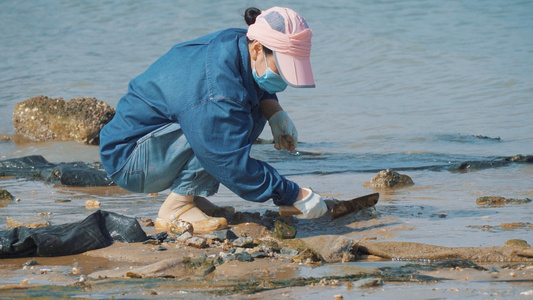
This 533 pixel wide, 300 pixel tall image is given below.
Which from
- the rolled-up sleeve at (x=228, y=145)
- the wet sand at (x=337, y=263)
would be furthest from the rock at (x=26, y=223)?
the rolled-up sleeve at (x=228, y=145)

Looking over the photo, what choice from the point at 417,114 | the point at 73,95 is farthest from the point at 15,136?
the point at 417,114

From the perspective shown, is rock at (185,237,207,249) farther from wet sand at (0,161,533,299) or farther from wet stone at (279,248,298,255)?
wet stone at (279,248,298,255)

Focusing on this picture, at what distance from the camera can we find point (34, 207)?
441 cm

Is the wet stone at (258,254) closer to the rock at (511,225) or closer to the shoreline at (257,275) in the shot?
the shoreline at (257,275)

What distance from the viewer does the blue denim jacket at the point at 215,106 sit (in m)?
3.14

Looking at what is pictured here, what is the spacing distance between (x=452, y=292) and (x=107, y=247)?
1.68 m

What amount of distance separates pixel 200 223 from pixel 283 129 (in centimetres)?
69

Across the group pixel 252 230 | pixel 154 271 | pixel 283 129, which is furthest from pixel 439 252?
pixel 154 271

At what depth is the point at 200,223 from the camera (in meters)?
3.65

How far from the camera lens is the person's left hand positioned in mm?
3734

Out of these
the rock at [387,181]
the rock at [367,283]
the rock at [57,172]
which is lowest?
the rock at [57,172]

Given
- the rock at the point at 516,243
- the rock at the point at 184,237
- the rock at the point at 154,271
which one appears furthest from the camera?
the rock at the point at 184,237

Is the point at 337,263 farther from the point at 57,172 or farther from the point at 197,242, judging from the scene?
the point at 57,172

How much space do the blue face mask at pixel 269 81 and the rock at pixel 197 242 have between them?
80cm
